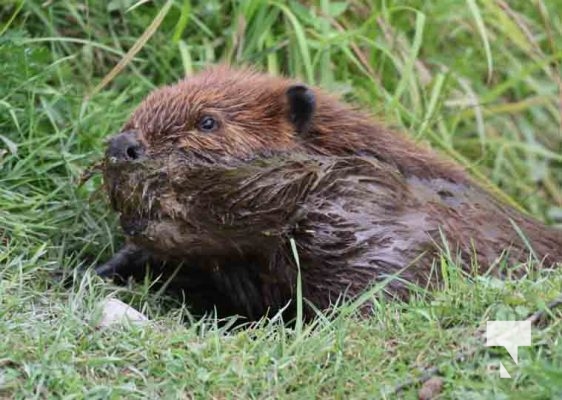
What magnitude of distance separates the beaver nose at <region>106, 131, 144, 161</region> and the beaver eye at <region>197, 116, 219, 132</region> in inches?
10.4

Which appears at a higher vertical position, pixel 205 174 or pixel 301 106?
pixel 301 106

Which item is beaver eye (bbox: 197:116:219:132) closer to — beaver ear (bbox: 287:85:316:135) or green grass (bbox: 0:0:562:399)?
beaver ear (bbox: 287:85:316:135)

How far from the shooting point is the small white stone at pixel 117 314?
415cm

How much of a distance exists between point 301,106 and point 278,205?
451 mm

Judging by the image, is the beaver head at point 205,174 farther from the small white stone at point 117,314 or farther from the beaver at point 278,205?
the small white stone at point 117,314

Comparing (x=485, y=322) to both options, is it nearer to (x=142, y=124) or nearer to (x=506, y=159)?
(x=142, y=124)

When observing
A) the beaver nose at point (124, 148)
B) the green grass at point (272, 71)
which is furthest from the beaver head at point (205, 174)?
the green grass at point (272, 71)

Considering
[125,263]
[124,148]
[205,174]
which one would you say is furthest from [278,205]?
[125,263]

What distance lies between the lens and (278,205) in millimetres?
4777

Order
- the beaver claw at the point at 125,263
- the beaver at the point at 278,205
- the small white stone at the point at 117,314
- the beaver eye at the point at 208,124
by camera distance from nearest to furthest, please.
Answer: the small white stone at the point at 117,314 < the beaver at the point at 278,205 < the beaver eye at the point at 208,124 < the beaver claw at the point at 125,263

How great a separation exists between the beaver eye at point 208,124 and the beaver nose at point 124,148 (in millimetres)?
264

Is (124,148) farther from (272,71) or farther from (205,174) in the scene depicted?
(272,71)

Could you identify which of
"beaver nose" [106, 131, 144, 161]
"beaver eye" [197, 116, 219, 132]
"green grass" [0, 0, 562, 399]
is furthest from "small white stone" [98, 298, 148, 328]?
"beaver eye" [197, 116, 219, 132]

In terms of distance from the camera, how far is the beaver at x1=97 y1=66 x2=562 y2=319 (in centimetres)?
475
